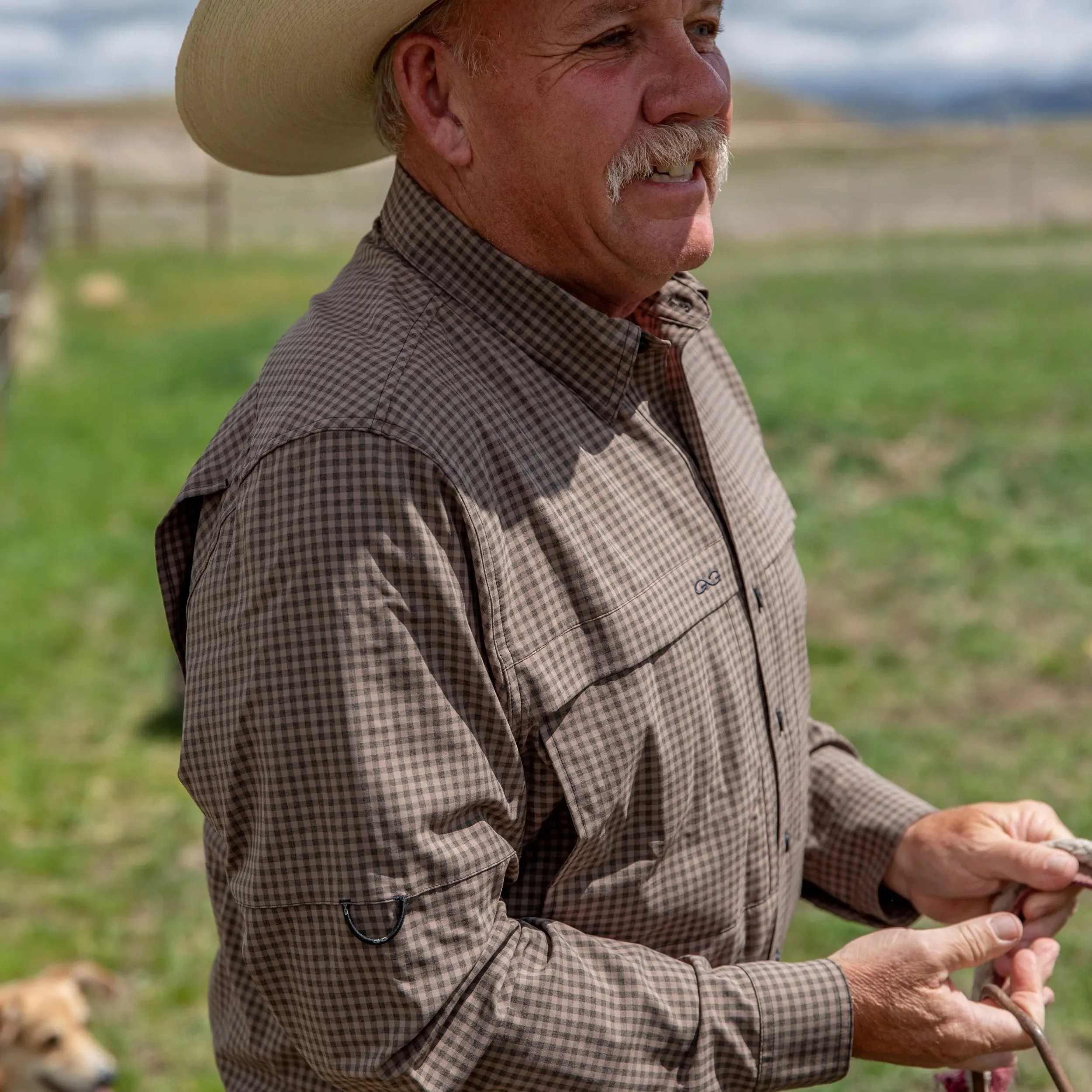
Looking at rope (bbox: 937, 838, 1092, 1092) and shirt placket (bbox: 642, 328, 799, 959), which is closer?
rope (bbox: 937, 838, 1092, 1092)

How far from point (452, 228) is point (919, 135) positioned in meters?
56.8

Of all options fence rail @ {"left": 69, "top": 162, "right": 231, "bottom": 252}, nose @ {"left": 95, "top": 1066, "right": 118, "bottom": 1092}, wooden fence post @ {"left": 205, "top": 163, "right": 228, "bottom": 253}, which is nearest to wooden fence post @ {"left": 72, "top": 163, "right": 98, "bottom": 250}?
fence rail @ {"left": 69, "top": 162, "right": 231, "bottom": 252}

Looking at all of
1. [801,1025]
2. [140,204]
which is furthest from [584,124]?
[140,204]

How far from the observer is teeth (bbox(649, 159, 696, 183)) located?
1.71 meters

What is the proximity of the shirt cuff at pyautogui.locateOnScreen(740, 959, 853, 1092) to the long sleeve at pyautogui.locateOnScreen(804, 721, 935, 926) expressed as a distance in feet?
Answer: 1.70

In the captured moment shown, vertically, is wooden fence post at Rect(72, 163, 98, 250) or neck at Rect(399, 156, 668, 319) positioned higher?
neck at Rect(399, 156, 668, 319)

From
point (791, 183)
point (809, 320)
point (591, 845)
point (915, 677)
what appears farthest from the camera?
point (791, 183)

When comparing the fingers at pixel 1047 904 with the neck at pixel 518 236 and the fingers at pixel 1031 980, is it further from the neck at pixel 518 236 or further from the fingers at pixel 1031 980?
the neck at pixel 518 236

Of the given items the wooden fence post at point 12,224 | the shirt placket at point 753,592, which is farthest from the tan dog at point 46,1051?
the wooden fence post at point 12,224

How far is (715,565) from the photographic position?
5.84ft

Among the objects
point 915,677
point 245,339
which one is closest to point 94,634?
point 915,677

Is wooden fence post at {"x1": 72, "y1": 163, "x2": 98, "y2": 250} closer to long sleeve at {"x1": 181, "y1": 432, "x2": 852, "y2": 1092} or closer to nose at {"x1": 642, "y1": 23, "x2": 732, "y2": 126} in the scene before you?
nose at {"x1": 642, "y1": 23, "x2": 732, "y2": 126}

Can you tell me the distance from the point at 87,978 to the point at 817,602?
3.85 m

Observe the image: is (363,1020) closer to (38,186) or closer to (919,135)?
(38,186)
